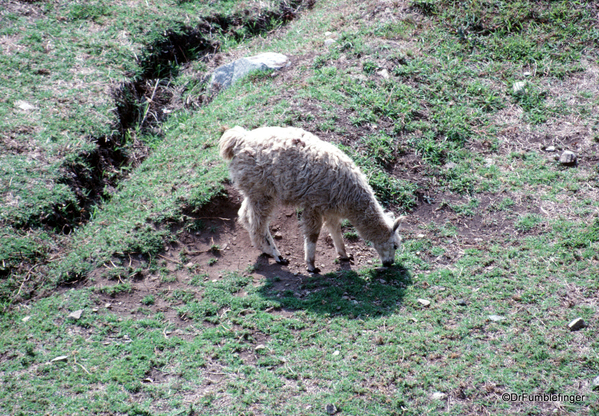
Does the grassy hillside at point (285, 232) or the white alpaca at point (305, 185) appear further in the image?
the white alpaca at point (305, 185)

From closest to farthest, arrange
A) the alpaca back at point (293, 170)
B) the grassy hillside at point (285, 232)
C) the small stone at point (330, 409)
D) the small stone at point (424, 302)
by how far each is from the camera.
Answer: the small stone at point (330, 409) < the grassy hillside at point (285, 232) < the small stone at point (424, 302) < the alpaca back at point (293, 170)

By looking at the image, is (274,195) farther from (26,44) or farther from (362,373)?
(26,44)

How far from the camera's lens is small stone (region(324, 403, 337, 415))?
190 inches

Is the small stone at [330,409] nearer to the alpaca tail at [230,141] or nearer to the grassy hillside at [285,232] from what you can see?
the grassy hillside at [285,232]

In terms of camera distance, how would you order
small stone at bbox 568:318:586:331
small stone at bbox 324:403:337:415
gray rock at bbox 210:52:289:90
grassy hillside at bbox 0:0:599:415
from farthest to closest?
gray rock at bbox 210:52:289:90
small stone at bbox 568:318:586:331
grassy hillside at bbox 0:0:599:415
small stone at bbox 324:403:337:415

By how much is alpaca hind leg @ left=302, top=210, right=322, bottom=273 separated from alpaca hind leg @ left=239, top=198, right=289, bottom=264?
1.42ft

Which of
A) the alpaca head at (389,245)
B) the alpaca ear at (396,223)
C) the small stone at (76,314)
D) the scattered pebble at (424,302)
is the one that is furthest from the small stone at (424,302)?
the small stone at (76,314)

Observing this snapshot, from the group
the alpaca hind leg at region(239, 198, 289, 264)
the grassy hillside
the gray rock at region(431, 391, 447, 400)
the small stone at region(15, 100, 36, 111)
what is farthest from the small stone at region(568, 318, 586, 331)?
the small stone at region(15, 100, 36, 111)

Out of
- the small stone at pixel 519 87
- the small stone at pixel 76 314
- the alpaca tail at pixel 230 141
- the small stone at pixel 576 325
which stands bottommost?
the small stone at pixel 576 325

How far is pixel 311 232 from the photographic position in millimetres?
6824

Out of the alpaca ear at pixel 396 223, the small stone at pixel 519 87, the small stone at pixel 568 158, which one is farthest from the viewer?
the small stone at pixel 519 87

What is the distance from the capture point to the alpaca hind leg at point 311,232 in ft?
22.3

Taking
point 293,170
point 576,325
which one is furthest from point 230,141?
point 576,325

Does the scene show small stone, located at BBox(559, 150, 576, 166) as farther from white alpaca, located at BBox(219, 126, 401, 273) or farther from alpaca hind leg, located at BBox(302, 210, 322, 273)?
alpaca hind leg, located at BBox(302, 210, 322, 273)
